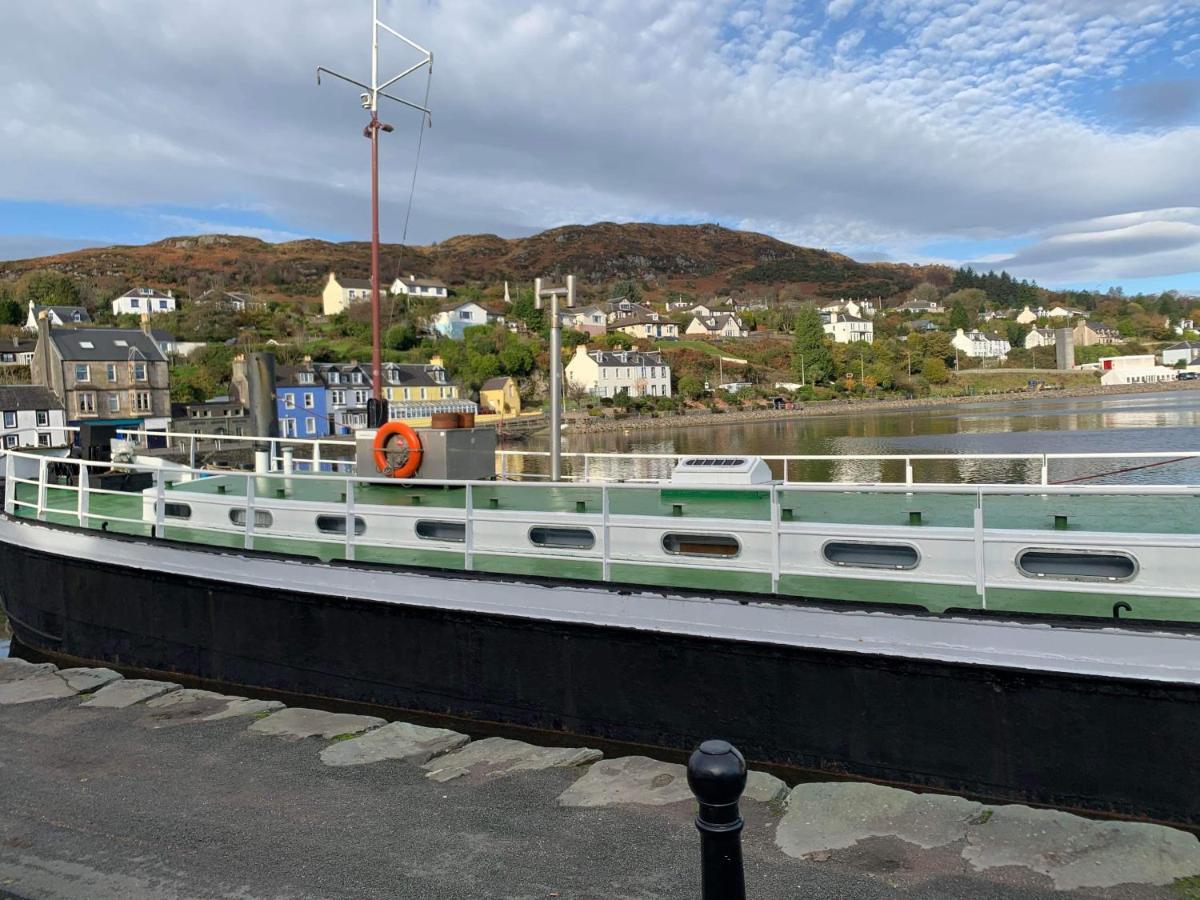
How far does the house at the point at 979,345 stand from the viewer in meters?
168

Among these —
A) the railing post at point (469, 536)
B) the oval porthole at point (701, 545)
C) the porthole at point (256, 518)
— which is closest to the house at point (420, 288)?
the porthole at point (256, 518)

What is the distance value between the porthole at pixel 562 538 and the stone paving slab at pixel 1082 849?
3783 millimetres

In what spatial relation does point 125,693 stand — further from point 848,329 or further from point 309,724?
point 848,329

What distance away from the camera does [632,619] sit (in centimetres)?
675

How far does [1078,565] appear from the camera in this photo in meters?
6.02

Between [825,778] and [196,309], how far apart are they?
135 metres

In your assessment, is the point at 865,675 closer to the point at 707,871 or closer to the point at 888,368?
the point at 707,871

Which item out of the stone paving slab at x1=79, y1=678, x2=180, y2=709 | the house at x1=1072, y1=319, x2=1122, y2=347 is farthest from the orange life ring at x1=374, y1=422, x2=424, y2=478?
the house at x1=1072, y1=319, x2=1122, y2=347

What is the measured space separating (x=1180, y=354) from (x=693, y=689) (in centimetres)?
18541

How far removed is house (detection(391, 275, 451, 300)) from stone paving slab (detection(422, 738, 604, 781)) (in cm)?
15816

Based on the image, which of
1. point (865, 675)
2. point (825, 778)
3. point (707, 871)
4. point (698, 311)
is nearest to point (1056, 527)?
point (865, 675)

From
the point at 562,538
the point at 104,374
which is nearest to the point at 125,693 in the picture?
the point at 562,538

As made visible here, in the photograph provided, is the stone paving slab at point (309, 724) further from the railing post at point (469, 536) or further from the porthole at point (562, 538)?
the porthole at point (562, 538)

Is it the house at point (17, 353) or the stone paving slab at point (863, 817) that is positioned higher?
the house at point (17, 353)
